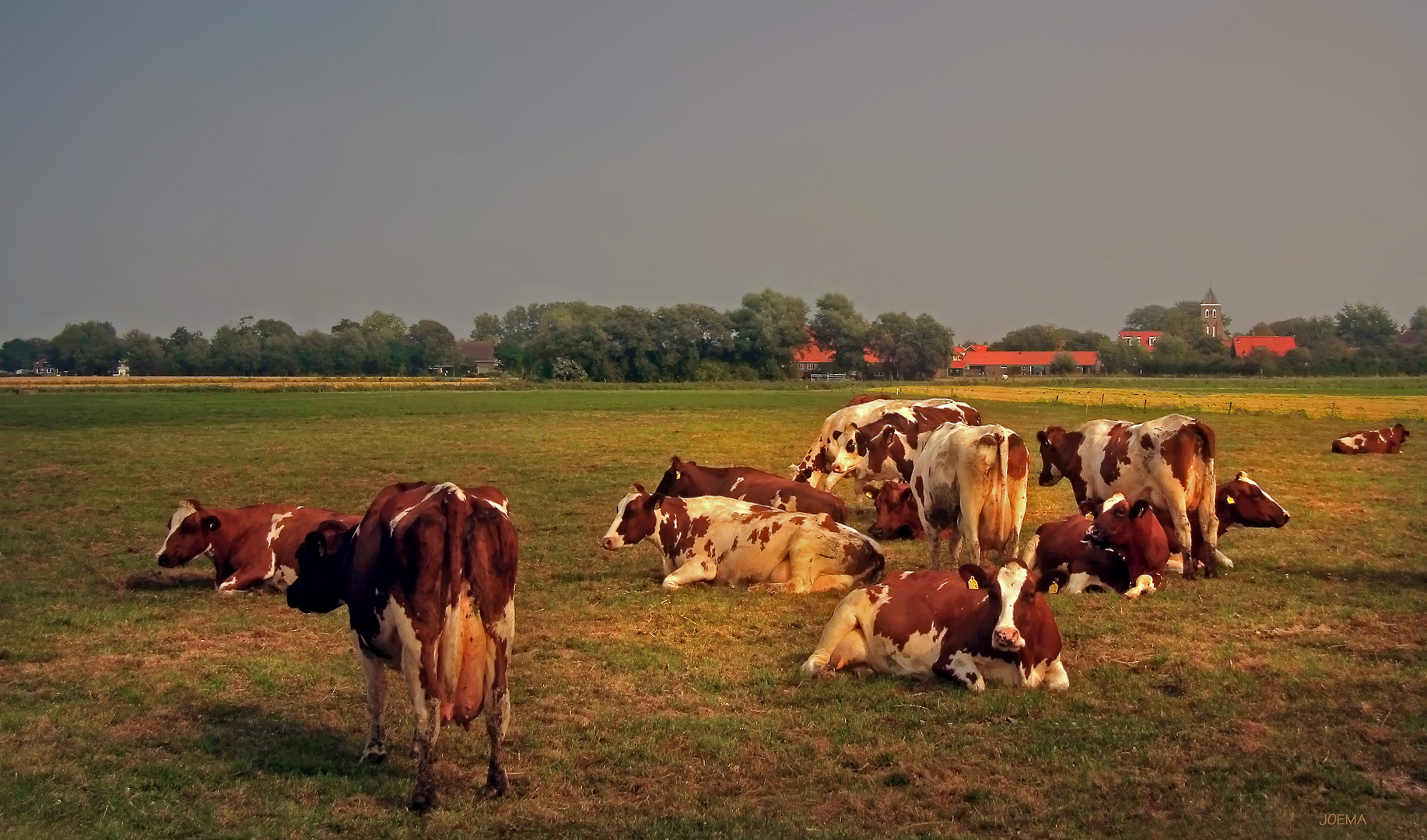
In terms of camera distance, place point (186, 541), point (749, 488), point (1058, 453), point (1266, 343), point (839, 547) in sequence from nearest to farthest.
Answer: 1. point (839, 547)
2. point (186, 541)
3. point (749, 488)
4. point (1058, 453)
5. point (1266, 343)

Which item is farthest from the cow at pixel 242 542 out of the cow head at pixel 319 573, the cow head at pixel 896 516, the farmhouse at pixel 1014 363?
the farmhouse at pixel 1014 363

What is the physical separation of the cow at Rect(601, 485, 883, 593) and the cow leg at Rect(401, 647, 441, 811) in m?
6.35

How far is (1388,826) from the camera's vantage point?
567 centimetres

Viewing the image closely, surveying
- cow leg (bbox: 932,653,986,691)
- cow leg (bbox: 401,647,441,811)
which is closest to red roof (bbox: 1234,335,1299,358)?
cow leg (bbox: 932,653,986,691)

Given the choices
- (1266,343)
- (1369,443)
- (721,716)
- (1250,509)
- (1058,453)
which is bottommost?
(1369,443)

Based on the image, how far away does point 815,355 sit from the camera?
132m

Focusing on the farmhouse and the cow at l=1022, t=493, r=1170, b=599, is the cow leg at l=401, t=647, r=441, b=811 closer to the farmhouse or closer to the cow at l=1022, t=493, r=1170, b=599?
the cow at l=1022, t=493, r=1170, b=599

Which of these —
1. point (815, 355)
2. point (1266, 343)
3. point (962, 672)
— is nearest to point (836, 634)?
point (962, 672)

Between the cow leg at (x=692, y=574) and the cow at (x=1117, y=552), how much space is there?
3.29m

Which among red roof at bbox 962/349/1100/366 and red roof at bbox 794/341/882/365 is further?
red roof at bbox 962/349/1100/366

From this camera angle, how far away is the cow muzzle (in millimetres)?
7895

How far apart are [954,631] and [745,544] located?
429 cm

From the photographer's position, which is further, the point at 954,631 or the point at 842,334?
the point at 842,334

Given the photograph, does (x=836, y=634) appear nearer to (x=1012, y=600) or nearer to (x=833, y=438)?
(x=1012, y=600)
